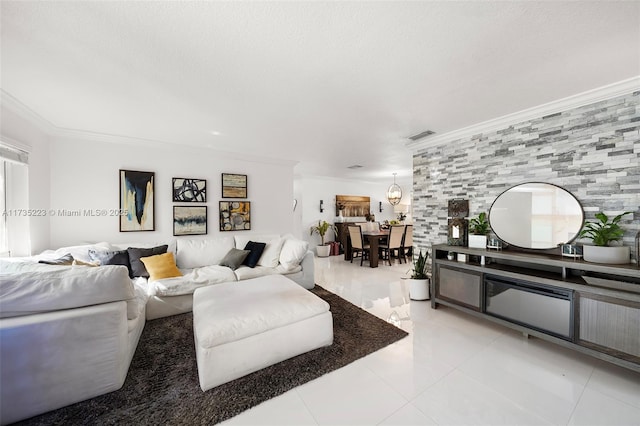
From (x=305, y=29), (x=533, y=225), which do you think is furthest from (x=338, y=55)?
(x=533, y=225)

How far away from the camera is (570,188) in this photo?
2348 mm

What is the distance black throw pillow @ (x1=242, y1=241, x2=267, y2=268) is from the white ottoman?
3.87ft

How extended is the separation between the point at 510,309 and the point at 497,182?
1483mm

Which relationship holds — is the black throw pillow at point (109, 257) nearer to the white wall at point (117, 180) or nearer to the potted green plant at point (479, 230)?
the white wall at point (117, 180)

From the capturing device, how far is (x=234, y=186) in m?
4.33

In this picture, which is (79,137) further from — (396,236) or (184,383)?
(396,236)

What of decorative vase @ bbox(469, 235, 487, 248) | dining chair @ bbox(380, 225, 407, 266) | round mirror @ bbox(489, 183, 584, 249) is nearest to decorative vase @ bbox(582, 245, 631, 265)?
round mirror @ bbox(489, 183, 584, 249)

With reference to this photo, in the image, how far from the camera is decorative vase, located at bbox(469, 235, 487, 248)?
8.94 feet

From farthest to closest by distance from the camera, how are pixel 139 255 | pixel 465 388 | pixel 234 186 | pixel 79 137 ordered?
pixel 234 186
pixel 79 137
pixel 139 255
pixel 465 388

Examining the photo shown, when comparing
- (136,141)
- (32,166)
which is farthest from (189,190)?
(32,166)

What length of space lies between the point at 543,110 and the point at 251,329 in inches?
140

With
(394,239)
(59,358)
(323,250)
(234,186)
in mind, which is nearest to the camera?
(59,358)

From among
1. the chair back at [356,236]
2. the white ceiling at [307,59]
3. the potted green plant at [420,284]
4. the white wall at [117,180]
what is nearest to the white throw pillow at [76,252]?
the white wall at [117,180]

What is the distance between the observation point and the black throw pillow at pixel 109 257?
282 centimetres
